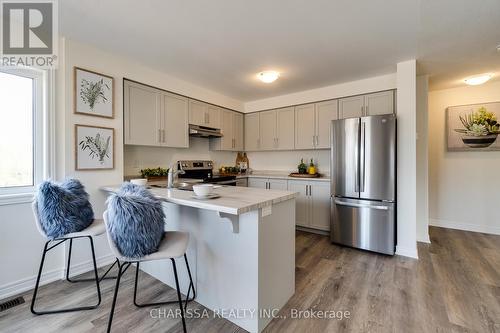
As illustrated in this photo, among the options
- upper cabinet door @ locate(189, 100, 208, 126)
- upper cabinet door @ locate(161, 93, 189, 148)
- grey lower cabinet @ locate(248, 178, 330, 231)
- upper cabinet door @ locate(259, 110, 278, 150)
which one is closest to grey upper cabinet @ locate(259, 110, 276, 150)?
upper cabinet door @ locate(259, 110, 278, 150)

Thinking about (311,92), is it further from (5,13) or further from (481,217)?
(5,13)

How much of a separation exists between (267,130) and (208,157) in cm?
133

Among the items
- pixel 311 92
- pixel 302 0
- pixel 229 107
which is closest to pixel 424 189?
pixel 311 92

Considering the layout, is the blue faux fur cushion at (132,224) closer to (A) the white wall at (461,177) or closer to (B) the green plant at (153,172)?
(B) the green plant at (153,172)

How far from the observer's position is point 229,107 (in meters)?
4.59

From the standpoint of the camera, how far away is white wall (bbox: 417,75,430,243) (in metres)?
3.41

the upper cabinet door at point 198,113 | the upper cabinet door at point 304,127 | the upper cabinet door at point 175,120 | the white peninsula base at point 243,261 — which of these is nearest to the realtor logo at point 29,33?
the upper cabinet door at point 175,120

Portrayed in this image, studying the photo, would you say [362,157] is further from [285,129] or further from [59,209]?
[59,209]

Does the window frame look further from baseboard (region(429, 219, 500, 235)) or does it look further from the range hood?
baseboard (region(429, 219, 500, 235))

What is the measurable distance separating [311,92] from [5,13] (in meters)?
3.93

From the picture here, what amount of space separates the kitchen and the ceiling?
0.07 ft

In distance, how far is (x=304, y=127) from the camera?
4133mm

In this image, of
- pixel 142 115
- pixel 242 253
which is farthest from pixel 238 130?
pixel 242 253

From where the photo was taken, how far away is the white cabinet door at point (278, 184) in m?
4.02
